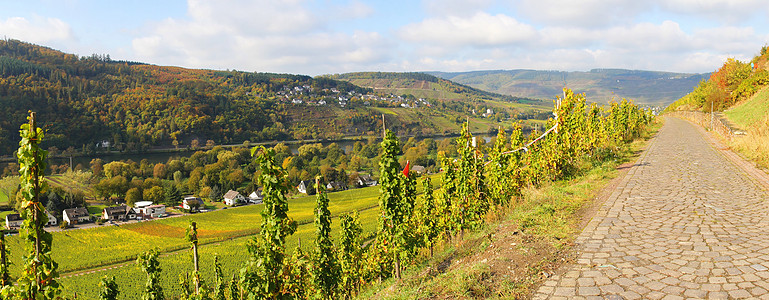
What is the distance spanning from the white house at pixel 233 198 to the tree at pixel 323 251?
57.7 meters

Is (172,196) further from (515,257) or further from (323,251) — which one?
(515,257)

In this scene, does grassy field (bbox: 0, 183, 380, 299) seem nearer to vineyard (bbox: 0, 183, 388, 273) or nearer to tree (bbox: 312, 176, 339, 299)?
vineyard (bbox: 0, 183, 388, 273)

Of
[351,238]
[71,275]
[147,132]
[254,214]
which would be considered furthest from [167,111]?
[351,238]

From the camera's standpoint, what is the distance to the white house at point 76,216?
48750 millimetres

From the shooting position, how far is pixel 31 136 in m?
3.61

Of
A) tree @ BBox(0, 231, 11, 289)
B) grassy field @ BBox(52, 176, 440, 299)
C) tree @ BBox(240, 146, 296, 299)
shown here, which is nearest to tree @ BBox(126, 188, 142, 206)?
grassy field @ BBox(52, 176, 440, 299)

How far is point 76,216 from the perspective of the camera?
5016 cm

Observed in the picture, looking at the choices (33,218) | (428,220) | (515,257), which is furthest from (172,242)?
(515,257)

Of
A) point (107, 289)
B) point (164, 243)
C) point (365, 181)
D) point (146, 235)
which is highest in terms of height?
point (107, 289)

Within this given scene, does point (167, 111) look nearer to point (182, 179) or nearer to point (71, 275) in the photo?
point (182, 179)

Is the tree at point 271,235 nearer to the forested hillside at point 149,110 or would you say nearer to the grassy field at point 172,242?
the grassy field at point 172,242

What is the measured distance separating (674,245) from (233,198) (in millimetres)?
64293

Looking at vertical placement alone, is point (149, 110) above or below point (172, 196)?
above

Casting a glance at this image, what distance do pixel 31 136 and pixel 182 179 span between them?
84534 mm
